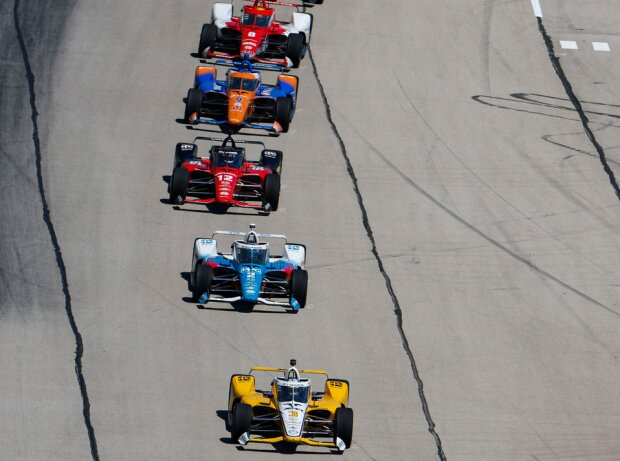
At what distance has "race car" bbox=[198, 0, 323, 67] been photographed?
158 ft

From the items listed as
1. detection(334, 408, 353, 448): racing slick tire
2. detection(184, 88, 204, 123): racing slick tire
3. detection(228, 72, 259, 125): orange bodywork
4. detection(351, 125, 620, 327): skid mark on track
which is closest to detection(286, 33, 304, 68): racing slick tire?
detection(351, 125, 620, 327): skid mark on track

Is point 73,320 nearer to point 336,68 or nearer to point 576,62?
point 336,68

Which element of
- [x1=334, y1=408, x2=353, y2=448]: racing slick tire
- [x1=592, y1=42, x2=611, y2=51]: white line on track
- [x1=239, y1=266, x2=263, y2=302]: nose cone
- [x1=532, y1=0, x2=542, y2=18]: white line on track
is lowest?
[x1=334, y1=408, x2=353, y2=448]: racing slick tire

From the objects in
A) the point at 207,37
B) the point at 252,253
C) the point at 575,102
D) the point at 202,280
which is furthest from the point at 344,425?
the point at 575,102

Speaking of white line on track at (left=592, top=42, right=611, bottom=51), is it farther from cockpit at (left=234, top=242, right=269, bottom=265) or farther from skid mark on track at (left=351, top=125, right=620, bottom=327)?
cockpit at (left=234, top=242, right=269, bottom=265)

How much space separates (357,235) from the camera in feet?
133

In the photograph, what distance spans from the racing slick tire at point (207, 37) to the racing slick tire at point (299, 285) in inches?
528

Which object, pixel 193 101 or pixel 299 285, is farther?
pixel 193 101

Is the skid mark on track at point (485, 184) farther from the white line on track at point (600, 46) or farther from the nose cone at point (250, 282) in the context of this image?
the nose cone at point (250, 282)

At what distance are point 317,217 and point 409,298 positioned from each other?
Answer: 4062 mm

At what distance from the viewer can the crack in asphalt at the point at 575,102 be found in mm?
45281

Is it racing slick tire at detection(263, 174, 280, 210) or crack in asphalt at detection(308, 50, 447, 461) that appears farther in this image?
racing slick tire at detection(263, 174, 280, 210)

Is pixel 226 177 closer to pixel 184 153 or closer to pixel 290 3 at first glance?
pixel 184 153

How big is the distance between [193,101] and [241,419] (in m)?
14.4
